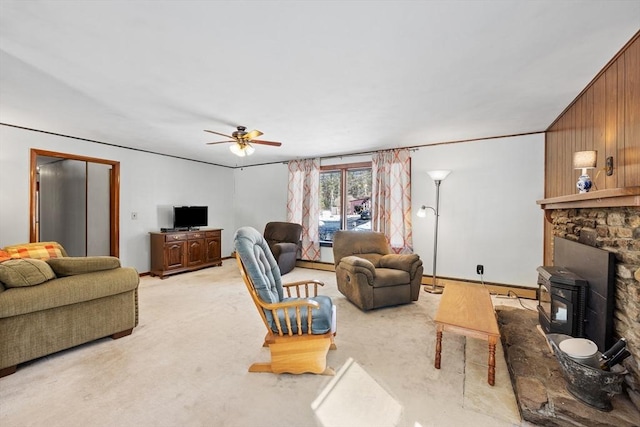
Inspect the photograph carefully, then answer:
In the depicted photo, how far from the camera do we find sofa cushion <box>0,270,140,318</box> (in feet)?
6.62

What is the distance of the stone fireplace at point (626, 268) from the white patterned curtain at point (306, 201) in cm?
397

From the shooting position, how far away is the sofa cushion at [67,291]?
6.62 feet

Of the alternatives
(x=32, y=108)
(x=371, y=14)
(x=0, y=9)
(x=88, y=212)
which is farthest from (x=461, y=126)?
(x=88, y=212)

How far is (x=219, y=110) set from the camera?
2930mm

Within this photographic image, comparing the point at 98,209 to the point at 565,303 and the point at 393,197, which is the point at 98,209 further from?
the point at 565,303

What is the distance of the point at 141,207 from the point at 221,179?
1.91m

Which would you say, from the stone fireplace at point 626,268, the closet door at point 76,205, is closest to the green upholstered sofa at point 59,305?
the closet door at point 76,205

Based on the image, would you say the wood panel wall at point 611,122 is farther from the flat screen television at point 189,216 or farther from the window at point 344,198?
the flat screen television at point 189,216

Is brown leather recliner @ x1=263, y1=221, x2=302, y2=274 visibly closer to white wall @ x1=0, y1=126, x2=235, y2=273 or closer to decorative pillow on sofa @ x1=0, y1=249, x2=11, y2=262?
white wall @ x1=0, y1=126, x2=235, y2=273

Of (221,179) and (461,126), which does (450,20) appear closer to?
(461,126)

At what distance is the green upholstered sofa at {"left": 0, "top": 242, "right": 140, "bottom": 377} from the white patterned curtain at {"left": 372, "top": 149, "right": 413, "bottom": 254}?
3604mm

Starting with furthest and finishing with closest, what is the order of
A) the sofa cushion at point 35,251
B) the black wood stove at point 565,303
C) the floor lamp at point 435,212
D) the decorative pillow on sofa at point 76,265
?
the floor lamp at point 435,212 → the sofa cushion at point 35,251 → the decorative pillow on sofa at point 76,265 → the black wood stove at point 565,303

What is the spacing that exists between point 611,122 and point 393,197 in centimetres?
282

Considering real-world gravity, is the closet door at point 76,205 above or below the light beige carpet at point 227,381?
above
